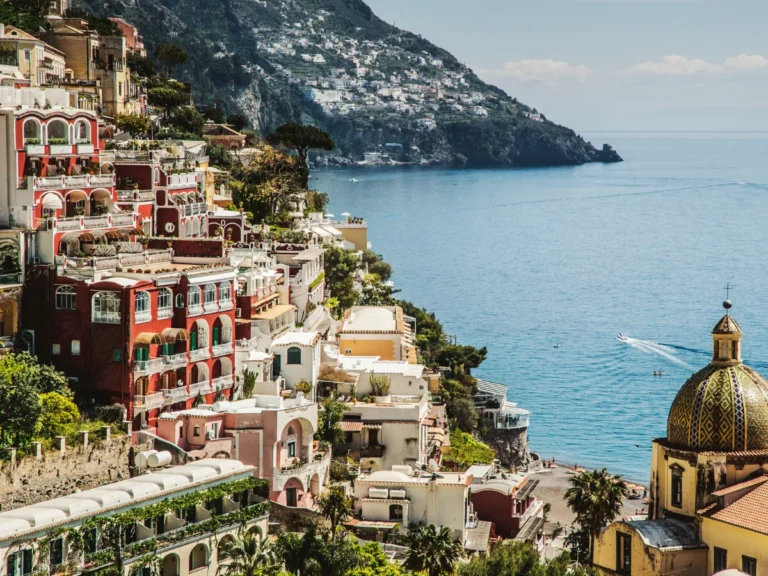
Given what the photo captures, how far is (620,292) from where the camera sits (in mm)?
132000

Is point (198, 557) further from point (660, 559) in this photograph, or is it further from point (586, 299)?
point (586, 299)

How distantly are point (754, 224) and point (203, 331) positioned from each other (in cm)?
15366

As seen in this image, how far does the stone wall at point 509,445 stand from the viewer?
67.2 metres

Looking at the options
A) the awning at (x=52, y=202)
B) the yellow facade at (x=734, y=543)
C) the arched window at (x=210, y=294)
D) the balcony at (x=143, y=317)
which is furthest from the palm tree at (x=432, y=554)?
the awning at (x=52, y=202)

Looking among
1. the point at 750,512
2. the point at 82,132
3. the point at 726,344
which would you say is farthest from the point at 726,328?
the point at 82,132

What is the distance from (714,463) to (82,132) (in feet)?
83.2

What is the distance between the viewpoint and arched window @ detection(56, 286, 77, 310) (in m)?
42.2

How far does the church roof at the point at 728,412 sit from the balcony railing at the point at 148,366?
628 inches

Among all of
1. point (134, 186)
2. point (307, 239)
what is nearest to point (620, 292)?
point (307, 239)

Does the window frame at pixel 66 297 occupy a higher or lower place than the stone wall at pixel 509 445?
higher

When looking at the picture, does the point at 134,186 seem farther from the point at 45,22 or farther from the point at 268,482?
the point at 45,22

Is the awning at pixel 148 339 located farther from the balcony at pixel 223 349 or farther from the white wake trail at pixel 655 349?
the white wake trail at pixel 655 349

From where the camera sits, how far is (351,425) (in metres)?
48.2

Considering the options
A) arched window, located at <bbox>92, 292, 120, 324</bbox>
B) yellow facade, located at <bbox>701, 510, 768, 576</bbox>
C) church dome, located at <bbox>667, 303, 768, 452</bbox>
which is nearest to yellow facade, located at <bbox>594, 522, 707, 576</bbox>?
yellow facade, located at <bbox>701, 510, 768, 576</bbox>
